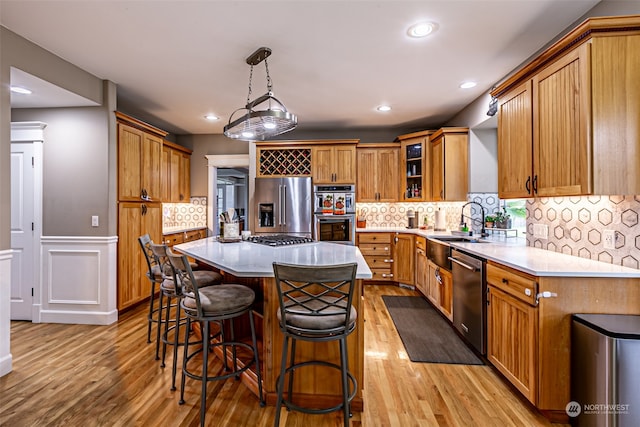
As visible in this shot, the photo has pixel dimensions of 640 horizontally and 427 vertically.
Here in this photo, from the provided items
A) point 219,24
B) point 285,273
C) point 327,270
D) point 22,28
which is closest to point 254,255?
point 285,273

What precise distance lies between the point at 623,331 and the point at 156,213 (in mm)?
4694

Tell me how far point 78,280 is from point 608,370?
455 cm

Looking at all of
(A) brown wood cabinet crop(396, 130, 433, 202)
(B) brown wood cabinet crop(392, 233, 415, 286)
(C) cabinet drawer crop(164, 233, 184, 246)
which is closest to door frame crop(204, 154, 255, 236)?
(C) cabinet drawer crop(164, 233, 184, 246)

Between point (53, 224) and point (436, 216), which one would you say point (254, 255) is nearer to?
point (53, 224)

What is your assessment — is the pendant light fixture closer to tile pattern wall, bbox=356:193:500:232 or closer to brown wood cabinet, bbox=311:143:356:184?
brown wood cabinet, bbox=311:143:356:184

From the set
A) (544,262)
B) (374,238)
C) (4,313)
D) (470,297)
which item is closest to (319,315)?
(544,262)

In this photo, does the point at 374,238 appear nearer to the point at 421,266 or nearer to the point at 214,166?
the point at 421,266

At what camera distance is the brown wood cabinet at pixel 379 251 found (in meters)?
4.82

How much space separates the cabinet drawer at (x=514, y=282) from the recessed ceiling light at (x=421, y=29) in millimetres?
1886

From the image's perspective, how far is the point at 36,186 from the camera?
3.32 meters

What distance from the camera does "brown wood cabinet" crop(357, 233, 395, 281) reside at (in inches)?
190

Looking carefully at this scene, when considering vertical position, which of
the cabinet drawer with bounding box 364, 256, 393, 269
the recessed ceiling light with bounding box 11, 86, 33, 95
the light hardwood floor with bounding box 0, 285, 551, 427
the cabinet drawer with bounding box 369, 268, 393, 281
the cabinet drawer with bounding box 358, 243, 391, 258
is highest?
the recessed ceiling light with bounding box 11, 86, 33, 95

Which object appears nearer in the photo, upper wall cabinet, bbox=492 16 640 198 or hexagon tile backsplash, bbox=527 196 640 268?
upper wall cabinet, bbox=492 16 640 198

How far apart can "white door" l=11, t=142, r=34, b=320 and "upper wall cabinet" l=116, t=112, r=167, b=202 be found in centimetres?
93
